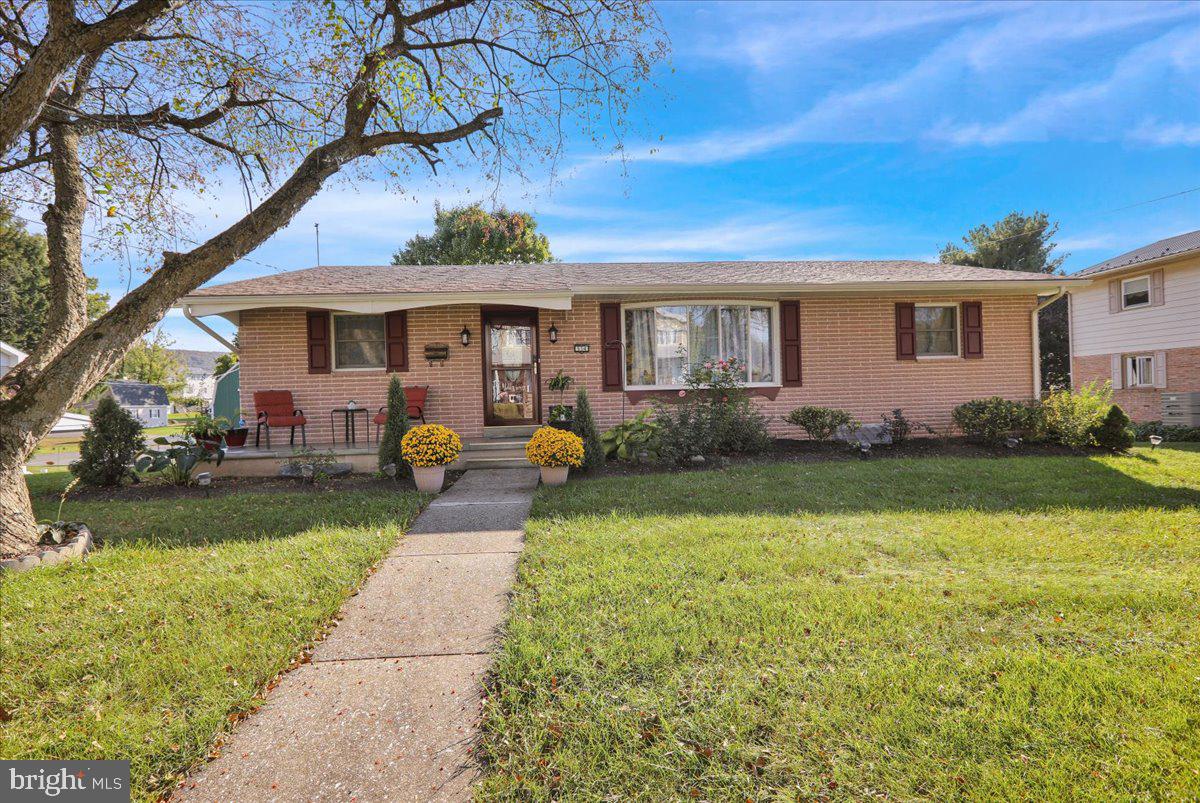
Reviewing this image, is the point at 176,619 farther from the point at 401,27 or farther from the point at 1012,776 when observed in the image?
the point at 401,27

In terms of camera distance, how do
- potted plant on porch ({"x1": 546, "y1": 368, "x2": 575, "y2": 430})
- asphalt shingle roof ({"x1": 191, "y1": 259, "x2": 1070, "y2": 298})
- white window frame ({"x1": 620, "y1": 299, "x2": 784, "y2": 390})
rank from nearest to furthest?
potted plant on porch ({"x1": 546, "y1": 368, "x2": 575, "y2": 430}) < asphalt shingle roof ({"x1": 191, "y1": 259, "x2": 1070, "y2": 298}) < white window frame ({"x1": 620, "y1": 299, "x2": 784, "y2": 390})

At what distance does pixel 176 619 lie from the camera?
11.1 ft

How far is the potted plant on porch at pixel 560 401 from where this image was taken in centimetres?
863

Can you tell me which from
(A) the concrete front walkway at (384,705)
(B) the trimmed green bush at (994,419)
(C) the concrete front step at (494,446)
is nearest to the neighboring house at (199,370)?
(C) the concrete front step at (494,446)

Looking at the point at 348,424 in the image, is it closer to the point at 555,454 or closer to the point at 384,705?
the point at 555,454

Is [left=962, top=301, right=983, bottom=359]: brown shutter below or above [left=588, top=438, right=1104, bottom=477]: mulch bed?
above

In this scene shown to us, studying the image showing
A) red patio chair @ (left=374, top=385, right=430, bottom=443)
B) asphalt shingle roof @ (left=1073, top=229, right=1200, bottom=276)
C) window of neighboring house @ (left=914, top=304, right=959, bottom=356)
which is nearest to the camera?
red patio chair @ (left=374, top=385, right=430, bottom=443)

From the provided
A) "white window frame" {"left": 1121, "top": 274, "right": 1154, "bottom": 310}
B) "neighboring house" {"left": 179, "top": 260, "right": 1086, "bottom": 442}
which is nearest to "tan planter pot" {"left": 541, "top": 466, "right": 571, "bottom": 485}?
"neighboring house" {"left": 179, "top": 260, "right": 1086, "bottom": 442}

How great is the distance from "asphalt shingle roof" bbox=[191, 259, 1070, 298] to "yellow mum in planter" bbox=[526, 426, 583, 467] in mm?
3122

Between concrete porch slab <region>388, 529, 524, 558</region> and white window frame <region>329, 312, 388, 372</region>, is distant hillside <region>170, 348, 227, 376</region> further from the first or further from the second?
concrete porch slab <region>388, 529, 524, 558</region>

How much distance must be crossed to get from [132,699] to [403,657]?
1.25 metres

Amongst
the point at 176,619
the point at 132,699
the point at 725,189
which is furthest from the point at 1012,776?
the point at 725,189

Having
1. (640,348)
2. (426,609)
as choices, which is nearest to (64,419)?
(640,348)

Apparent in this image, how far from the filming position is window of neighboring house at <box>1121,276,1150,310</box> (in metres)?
15.3
